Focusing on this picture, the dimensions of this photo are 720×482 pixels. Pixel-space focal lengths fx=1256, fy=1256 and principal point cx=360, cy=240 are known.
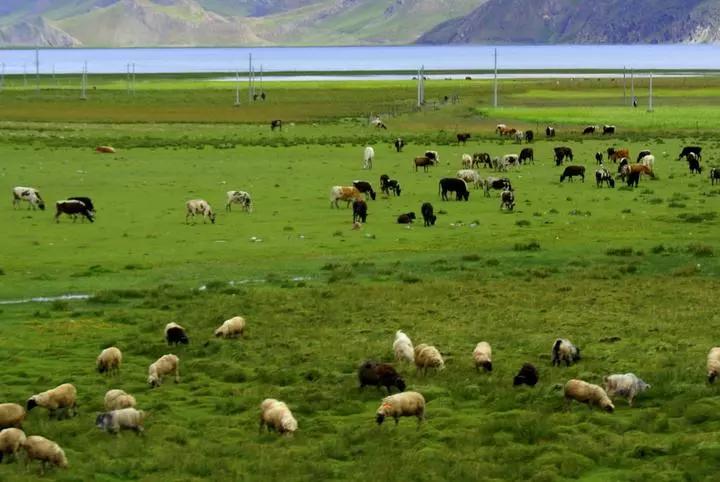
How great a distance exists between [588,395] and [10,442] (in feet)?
26.4

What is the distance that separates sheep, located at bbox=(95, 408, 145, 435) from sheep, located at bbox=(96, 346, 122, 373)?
342 cm

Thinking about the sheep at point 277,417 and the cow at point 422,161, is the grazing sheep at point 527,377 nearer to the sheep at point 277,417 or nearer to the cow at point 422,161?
the sheep at point 277,417

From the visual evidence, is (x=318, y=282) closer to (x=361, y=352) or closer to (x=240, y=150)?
(x=361, y=352)

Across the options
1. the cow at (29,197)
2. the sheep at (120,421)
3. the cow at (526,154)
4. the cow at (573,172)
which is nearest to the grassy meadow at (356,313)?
the sheep at (120,421)

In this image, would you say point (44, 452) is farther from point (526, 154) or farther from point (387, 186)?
point (526, 154)

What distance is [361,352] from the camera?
21.9m

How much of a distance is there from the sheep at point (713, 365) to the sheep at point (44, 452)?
9.69 meters

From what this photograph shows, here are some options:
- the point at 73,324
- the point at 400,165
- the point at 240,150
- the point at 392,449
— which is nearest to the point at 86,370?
the point at 73,324

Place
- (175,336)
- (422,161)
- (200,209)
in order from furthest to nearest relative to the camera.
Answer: (422,161) → (200,209) → (175,336)

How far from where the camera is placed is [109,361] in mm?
20719

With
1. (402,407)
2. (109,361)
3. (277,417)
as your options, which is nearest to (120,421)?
(277,417)

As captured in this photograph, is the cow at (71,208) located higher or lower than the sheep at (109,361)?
higher

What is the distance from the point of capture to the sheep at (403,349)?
21.1 m

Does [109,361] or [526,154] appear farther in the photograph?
[526,154]
